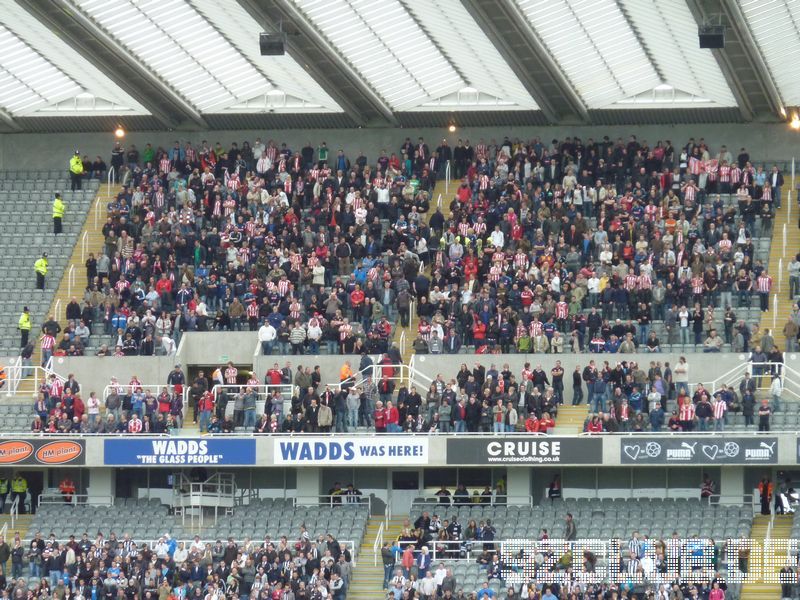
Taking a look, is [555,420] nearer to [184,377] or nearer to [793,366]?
[793,366]

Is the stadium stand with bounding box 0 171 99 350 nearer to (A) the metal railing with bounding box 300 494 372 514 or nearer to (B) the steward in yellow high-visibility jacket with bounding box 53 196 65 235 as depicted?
(B) the steward in yellow high-visibility jacket with bounding box 53 196 65 235

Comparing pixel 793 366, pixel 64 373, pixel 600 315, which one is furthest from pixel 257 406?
pixel 793 366

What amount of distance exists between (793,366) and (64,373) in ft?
63.7

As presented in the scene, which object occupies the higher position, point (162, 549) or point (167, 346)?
point (167, 346)

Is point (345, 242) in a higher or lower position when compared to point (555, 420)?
higher

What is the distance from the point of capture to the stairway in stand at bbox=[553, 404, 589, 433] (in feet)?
164

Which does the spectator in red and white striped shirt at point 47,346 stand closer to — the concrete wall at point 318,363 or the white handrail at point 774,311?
the concrete wall at point 318,363

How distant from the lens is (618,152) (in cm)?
5925

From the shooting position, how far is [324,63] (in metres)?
57.9

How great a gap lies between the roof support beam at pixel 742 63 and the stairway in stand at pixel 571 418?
10.4 metres

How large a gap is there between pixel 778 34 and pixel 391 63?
1171cm

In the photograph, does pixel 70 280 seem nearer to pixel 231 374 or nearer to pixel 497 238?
pixel 231 374

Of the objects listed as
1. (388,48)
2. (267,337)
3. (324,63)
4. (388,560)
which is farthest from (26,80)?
(388,560)

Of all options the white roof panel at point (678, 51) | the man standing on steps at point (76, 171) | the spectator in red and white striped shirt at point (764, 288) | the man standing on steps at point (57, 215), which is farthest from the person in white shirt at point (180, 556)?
the man standing on steps at point (76, 171)
